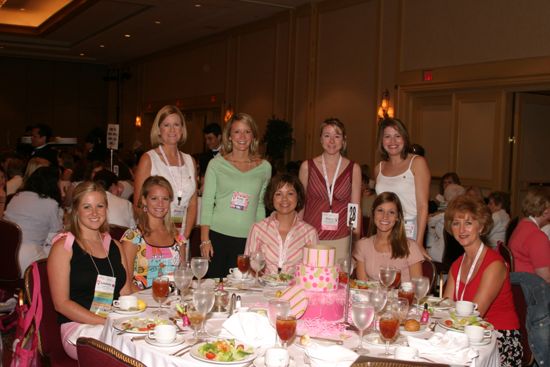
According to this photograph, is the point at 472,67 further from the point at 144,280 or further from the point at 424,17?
the point at 144,280

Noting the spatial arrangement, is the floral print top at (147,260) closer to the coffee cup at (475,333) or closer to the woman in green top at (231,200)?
the woman in green top at (231,200)

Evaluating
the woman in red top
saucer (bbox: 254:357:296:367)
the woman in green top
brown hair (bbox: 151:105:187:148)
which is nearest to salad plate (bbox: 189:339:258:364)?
saucer (bbox: 254:357:296:367)

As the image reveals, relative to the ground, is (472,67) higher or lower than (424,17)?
lower

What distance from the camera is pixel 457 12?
8.12 metres

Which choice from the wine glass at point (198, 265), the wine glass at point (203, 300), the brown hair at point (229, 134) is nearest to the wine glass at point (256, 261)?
the wine glass at point (198, 265)

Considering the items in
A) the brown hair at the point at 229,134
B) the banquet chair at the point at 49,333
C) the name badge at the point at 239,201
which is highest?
the brown hair at the point at 229,134

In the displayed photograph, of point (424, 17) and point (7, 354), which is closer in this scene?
point (7, 354)

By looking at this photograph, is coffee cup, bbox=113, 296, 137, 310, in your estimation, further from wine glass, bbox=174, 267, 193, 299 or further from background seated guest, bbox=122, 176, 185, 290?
background seated guest, bbox=122, 176, 185, 290

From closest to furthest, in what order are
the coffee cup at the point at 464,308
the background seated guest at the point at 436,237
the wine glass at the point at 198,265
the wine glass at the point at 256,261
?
the coffee cup at the point at 464,308 → the wine glass at the point at 198,265 → the wine glass at the point at 256,261 → the background seated guest at the point at 436,237

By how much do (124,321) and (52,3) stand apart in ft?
42.7

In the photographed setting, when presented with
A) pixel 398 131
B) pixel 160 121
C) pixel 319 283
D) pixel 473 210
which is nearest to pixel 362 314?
pixel 319 283

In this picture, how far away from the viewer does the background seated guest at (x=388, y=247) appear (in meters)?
3.51

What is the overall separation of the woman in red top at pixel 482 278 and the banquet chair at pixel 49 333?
1962 millimetres

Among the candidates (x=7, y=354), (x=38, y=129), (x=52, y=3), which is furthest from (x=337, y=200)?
(x=52, y=3)
